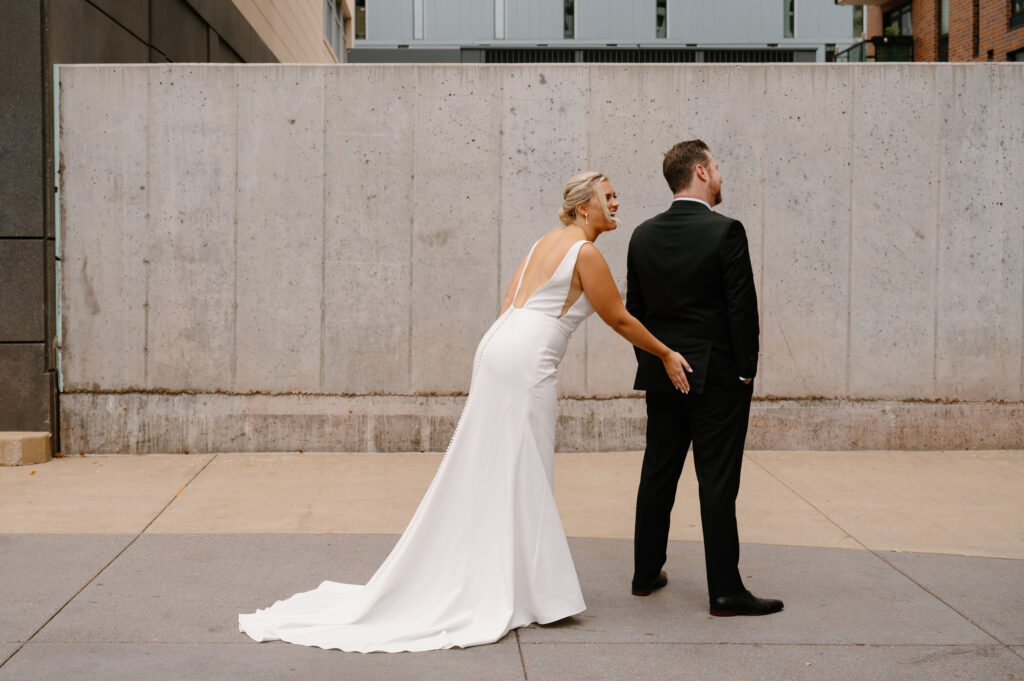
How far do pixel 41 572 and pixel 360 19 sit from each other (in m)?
32.8

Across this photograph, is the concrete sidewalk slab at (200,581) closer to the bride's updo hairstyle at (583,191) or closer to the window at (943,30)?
the bride's updo hairstyle at (583,191)

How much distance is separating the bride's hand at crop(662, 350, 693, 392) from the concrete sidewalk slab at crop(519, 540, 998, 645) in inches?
39.8

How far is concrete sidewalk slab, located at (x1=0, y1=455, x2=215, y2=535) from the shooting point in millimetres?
6215

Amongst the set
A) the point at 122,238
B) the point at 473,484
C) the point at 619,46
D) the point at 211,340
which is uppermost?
the point at 619,46

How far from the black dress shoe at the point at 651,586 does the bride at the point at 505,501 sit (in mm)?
501

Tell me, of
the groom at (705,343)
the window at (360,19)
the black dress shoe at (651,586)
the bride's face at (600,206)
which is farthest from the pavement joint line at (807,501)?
the window at (360,19)

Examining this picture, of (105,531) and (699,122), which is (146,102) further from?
(699,122)

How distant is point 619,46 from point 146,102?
94.0ft

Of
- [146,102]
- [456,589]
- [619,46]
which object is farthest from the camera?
[619,46]

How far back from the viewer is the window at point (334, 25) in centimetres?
2524

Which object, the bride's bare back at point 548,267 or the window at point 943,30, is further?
the window at point 943,30

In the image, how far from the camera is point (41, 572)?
17.1 ft

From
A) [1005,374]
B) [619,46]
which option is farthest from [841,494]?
[619,46]

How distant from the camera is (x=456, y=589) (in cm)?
450
